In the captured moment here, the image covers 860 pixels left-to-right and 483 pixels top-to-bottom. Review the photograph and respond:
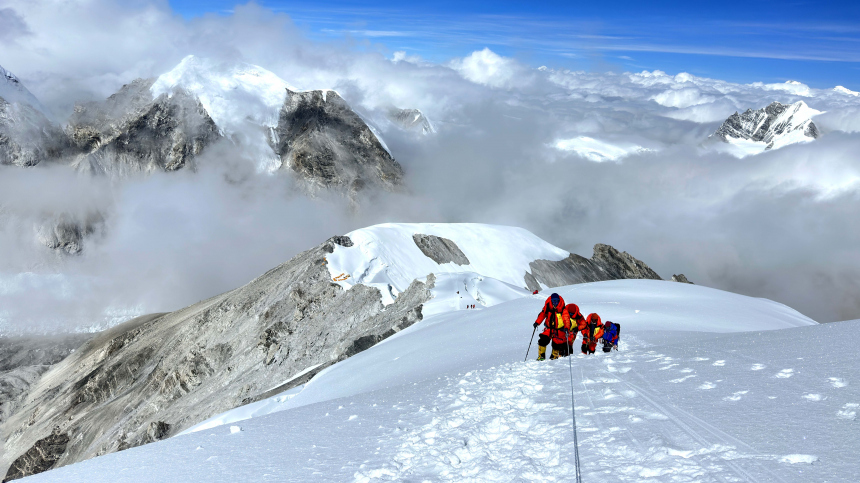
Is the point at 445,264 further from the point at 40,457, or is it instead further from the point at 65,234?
the point at 65,234

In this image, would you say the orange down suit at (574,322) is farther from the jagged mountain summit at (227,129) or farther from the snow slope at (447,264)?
the jagged mountain summit at (227,129)

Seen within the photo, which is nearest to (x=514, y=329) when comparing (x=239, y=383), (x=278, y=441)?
(x=278, y=441)

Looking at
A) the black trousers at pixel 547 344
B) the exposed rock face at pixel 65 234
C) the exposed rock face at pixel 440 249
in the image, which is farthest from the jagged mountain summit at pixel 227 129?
the black trousers at pixel 547 344

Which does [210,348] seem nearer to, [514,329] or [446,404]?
[514,329]

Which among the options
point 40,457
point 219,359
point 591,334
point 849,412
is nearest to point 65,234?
point 40,457

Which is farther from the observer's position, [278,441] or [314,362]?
A: [314,362]

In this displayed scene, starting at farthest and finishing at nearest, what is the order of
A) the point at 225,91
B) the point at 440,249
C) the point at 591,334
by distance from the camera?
the point at 225,91, the point at 440,249, the point at 591,334
